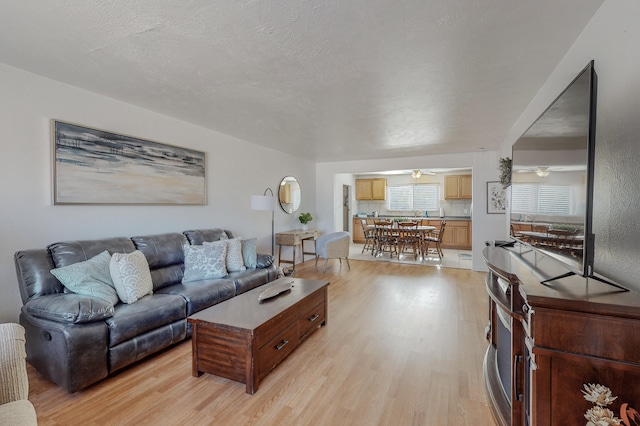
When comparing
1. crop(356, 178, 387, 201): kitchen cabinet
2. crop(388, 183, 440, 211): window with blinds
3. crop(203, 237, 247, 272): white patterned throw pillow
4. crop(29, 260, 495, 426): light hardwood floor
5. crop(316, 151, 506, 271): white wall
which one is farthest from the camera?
crop(356, 178, 387, 201): kitchen cabinet

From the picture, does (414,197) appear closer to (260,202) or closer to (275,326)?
(260,202)

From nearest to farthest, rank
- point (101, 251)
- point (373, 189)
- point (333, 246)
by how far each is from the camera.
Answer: point (101, 251) < point (333, 246) < point (373, 189)

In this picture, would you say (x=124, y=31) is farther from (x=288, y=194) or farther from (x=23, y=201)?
(x=288, y=194)

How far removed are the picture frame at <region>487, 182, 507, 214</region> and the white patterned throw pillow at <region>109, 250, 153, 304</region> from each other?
563 centimetres

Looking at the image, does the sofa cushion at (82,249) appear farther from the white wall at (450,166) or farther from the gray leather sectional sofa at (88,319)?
the white wall at (450,166)

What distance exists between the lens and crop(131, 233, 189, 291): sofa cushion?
2.94m

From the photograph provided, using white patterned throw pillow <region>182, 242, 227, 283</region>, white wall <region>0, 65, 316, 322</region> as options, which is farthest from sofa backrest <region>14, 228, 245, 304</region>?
white wall <region>0, 65, 316, 322</region>

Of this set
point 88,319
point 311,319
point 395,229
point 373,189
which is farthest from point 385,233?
point 88,319

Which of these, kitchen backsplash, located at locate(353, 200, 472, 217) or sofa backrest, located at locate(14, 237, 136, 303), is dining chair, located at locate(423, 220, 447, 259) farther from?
sofa backrest, located at locate(14, 237, 136, 303)

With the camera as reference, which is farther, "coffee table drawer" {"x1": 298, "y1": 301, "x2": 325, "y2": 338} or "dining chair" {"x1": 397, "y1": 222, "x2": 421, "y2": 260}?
"dining chair" {"x1": 397, "y1": 222, "x2": 421, "y2": 260}

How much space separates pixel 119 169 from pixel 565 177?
3.73 m

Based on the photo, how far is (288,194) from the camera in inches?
237

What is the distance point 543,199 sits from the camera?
1.79m

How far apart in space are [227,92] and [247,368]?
238 centimetres
